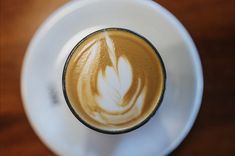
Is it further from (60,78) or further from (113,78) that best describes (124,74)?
(60,78)

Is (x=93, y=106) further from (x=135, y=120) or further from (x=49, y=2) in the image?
(x=49, y=2)

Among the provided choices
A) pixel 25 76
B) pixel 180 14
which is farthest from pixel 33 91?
pixel 180 14

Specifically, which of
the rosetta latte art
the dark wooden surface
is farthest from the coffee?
the dark wooden surface

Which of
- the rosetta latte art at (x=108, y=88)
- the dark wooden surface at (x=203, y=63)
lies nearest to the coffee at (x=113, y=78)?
the rosetta latte art at (x=108, y=88)

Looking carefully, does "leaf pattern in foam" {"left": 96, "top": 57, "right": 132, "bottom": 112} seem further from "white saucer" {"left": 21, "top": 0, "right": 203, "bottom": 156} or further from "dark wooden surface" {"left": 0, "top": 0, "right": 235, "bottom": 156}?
"dark wooden surface" {"left": 0, "top": 0, "right": 235, "bottom": 156}

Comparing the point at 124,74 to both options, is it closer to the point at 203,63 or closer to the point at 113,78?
the point at 113,78

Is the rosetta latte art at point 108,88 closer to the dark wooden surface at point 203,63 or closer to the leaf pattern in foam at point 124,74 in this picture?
the leaf pattern in foam at point 124,74

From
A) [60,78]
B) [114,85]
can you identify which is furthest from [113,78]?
[60,78]
